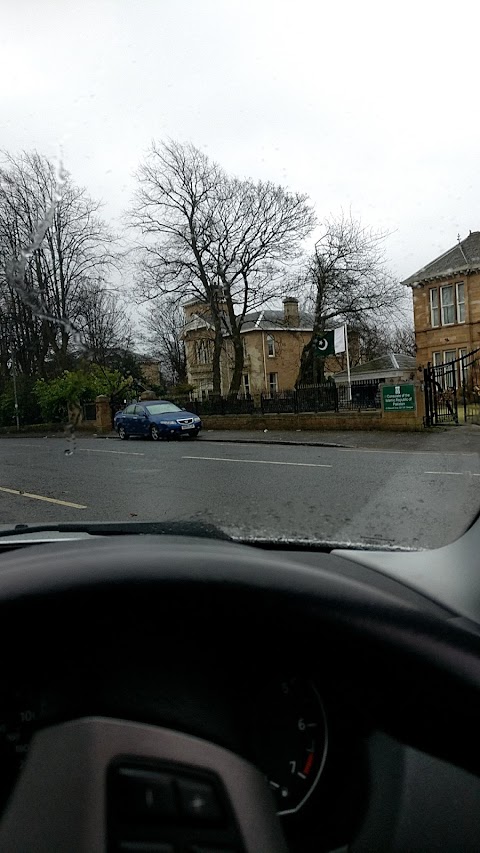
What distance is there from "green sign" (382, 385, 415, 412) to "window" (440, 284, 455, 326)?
13.0 inches

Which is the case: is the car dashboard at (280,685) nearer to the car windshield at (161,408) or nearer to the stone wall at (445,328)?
the car windshield at (161,408)

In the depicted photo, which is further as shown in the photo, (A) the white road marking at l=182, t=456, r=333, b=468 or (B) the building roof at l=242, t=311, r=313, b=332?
(A) the white road marking at l=182, t=456, r=333, b=468

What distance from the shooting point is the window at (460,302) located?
254 cm

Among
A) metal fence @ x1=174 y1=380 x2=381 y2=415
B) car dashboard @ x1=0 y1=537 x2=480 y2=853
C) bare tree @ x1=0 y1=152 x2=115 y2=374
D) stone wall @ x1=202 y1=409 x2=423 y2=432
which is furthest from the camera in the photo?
metal fence @ x1=174 y1=380 x2=381 y2=415

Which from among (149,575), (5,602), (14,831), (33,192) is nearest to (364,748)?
(149,575)

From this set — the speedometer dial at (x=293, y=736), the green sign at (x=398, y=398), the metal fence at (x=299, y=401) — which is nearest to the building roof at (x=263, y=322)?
the metal fence at (x=299, y=401)

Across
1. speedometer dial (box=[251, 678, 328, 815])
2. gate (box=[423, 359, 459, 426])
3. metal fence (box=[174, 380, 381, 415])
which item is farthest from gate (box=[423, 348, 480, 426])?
speedometer dial (box=[251, 678, 328, 815])

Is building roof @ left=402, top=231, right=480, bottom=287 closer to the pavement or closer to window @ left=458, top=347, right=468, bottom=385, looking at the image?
window @ left=458, top=347, right=468, bottom=385

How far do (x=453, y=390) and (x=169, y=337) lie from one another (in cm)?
117

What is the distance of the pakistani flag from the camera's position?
2781mm

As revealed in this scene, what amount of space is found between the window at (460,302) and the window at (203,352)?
1038 mm

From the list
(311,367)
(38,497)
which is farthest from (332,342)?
(38,497)

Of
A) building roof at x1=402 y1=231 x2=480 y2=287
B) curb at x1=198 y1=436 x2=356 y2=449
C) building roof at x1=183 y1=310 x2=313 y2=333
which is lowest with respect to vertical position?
curb at x1=198 y1=436 x2=356 y2=449

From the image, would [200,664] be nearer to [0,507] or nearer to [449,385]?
[0,507]
